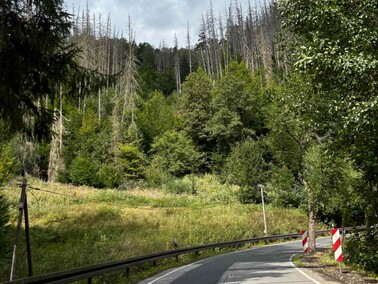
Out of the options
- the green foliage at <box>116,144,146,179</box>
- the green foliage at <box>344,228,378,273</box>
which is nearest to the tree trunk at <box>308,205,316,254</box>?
the green foliage at <box>344,228,378,273</box>

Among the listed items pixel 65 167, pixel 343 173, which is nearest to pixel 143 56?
pixel 65 167

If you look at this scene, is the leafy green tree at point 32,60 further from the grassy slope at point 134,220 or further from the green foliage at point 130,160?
the green foliage at point 130,160

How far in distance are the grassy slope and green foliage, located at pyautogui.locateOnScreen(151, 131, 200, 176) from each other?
21.4ft

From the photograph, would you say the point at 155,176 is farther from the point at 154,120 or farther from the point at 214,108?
the point at 214,108

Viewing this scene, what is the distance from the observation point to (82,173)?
51.2m

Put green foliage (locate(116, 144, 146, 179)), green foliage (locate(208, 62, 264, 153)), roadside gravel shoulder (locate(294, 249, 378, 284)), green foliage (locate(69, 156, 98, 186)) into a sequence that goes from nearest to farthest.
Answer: roadside gravel shoulder (locate(294, 249, 378, 284)) → green foliage (locate(69, 156, 98, 186)) → green foliage (locate(116, 144, 146, 179)) → green foliage (locate(208, 62, 264, 153))

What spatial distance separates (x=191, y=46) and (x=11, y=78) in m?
96.7

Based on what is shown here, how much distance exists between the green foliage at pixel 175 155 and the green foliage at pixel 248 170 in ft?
22.7

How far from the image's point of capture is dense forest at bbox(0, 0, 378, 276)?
8094mm

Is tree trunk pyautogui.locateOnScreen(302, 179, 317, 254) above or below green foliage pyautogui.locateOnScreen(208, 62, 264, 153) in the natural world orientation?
A: below

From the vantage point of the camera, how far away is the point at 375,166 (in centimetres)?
1177

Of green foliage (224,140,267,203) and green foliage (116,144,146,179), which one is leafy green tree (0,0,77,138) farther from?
green foliage (116,144,146,179)

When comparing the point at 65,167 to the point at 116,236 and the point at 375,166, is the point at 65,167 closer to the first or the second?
the point at 116,236

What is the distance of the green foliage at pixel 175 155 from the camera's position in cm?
5862
